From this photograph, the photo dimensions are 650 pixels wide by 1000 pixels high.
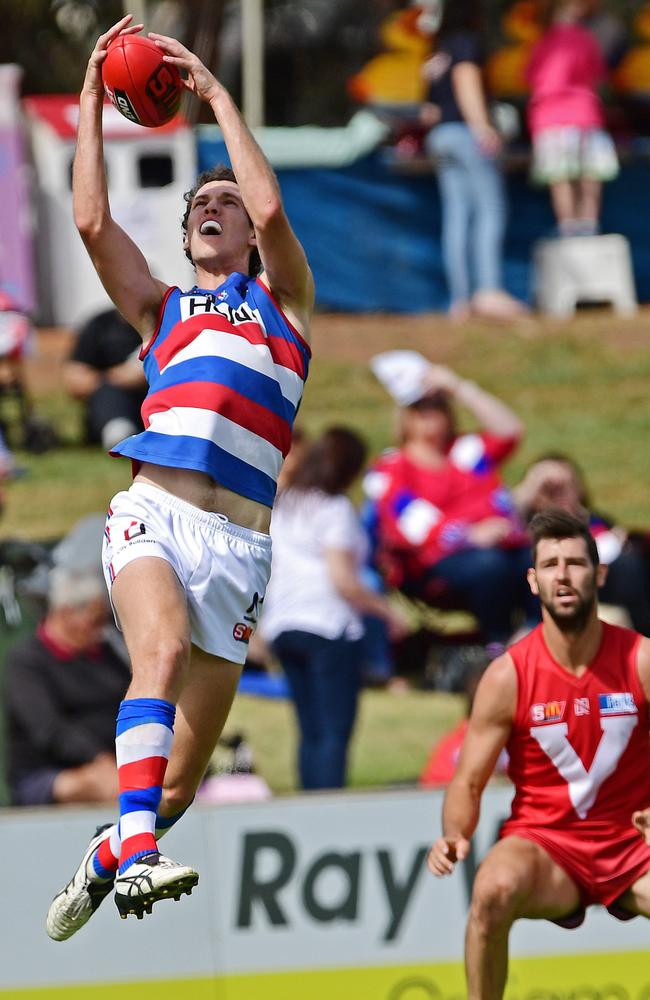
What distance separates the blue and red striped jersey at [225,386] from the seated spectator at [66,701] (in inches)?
111

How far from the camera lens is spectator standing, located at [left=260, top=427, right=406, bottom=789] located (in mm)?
8055

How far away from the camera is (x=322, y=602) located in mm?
8305

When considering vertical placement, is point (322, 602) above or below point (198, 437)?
below

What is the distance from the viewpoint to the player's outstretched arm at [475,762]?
18.7ft

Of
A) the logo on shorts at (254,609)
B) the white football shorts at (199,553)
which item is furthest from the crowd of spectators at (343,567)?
the white football shorts at (199,553)

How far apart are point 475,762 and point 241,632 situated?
46.5 inches

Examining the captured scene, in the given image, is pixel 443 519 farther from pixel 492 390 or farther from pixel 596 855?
pixel 492 390

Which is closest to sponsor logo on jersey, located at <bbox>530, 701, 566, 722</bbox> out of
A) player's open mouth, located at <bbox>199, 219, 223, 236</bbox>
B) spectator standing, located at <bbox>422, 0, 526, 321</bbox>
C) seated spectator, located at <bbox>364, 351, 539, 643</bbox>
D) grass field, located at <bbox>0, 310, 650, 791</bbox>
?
player's open mouth, located at <bbox>199, 219, 223, 236</bbox>

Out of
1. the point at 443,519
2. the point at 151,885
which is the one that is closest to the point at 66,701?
the point at 443,519

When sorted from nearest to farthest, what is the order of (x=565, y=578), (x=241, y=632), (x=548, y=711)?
1. (x=241, y=632)
2. (x=565, y=578)
3. (x=548, y=711)

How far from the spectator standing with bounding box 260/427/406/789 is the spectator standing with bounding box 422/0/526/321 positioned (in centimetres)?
347

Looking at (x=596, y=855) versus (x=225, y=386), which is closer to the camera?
(x=225, y=386)

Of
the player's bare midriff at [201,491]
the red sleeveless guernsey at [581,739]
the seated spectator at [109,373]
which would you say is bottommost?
the red sleeveless guernsey at [581,739]

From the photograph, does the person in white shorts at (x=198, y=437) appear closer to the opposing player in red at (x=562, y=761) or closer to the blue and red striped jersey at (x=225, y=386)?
the blue and red striped jersey at (x=225, y=386)
